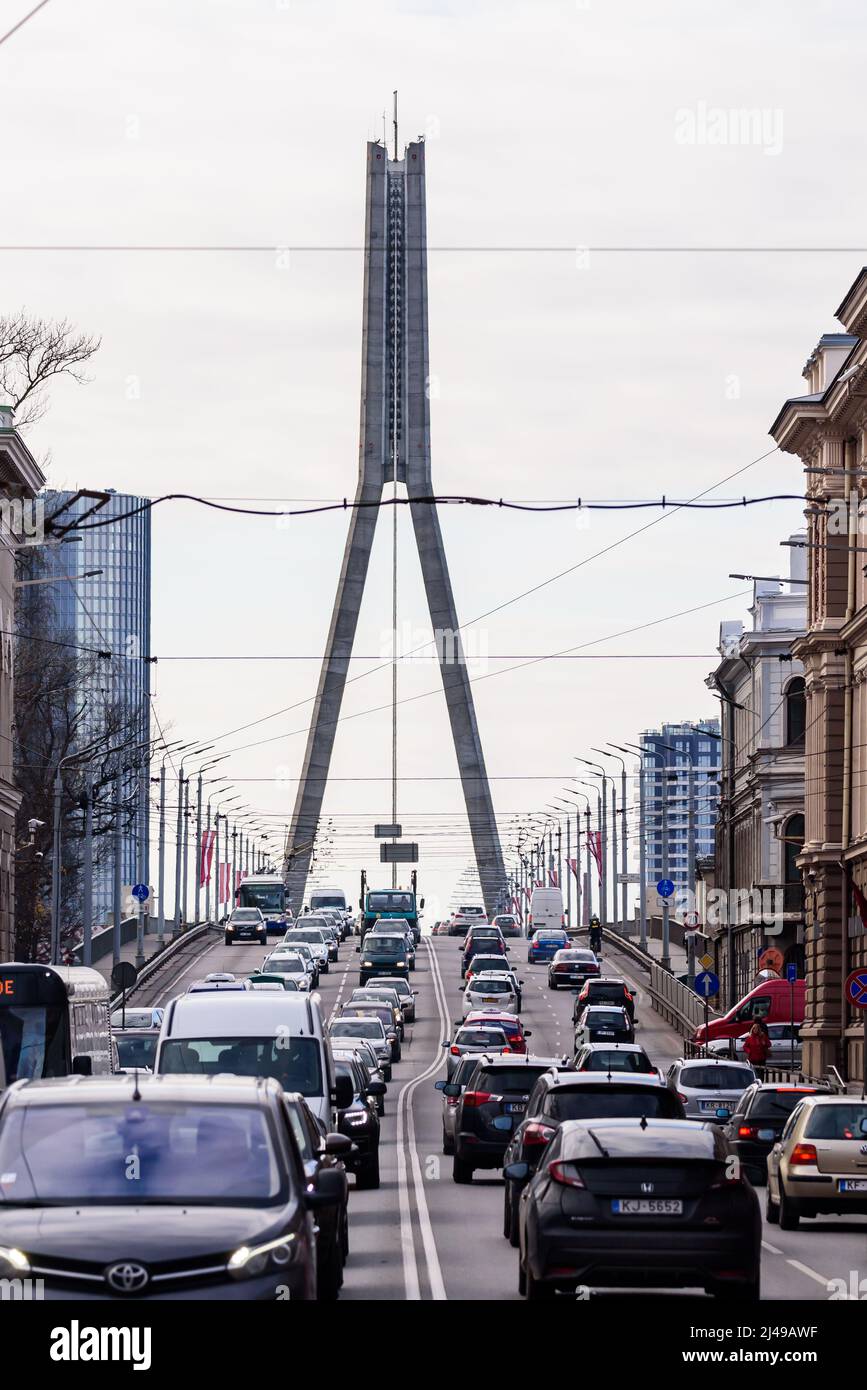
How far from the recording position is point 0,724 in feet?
223

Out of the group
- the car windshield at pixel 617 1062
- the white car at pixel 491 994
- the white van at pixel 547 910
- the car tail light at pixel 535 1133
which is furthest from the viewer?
the white van at pixel 547 910

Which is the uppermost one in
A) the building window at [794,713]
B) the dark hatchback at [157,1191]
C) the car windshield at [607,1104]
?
the building window at [794,713]

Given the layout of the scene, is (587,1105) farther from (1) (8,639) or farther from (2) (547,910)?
(2) (547,910)

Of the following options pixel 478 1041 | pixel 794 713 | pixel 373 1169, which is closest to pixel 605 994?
pixel 478 1041

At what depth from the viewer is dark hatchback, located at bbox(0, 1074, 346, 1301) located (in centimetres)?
1138

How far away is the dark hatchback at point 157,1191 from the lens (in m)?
11.4

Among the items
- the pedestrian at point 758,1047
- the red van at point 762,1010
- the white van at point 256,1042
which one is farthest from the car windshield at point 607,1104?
the red van at point 762,1010

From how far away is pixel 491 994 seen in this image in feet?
236

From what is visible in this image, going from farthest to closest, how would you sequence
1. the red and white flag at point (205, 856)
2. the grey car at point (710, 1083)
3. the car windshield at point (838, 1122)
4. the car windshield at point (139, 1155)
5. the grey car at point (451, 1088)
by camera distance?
the red and white flag at point (205, 856)
the grey car at point (710, 1083)
the grey car at point (451, 1088)
the car windshield at point (838, 1122)
the car windshield at point (139, 1155)

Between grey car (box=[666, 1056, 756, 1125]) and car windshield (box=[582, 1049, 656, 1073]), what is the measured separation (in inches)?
200

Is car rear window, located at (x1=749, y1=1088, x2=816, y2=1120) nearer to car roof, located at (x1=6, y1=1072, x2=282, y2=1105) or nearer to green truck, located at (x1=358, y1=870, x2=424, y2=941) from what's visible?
car roof, located at (x1=6, y1=1072, x2=282, y2=1105)

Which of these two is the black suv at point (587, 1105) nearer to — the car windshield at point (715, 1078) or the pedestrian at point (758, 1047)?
the car windshield at point (715, 1078)

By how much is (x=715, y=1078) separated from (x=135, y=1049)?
11.5 meters
